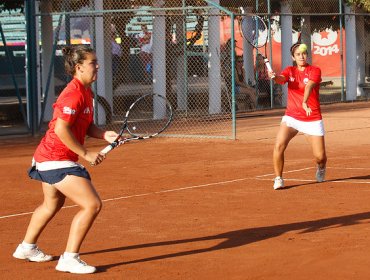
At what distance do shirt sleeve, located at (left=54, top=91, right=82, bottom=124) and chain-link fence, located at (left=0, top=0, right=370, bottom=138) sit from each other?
13.4 metres

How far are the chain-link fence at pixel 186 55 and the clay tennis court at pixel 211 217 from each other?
5517mm

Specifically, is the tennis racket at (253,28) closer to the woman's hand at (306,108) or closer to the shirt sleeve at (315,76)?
the shirt sleeve at (315,76)

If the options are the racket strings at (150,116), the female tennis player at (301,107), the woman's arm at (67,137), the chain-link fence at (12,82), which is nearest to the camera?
the woman's arm at (67,137)

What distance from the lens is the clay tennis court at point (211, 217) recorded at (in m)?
8.71

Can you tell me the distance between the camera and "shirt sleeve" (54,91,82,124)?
329 inches

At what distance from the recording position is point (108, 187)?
1412 cm

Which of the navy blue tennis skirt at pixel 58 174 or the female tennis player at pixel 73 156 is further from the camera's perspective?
the navy blue tennis skirt at pixel 58 174

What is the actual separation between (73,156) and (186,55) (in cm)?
1741

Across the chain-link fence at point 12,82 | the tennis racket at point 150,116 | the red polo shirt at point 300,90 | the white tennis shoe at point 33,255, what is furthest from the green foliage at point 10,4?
the white tennis shoe at point 33,255

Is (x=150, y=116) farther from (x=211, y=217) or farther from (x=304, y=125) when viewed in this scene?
(x=211, y=217)

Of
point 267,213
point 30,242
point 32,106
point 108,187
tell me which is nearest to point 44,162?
point 30,242

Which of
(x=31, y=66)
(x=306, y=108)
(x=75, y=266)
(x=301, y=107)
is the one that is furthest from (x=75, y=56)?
(x=31, y=66)

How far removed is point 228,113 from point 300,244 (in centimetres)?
1794

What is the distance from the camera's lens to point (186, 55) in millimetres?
25859
